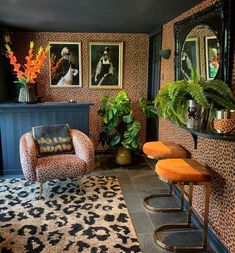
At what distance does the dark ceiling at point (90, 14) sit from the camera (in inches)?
108

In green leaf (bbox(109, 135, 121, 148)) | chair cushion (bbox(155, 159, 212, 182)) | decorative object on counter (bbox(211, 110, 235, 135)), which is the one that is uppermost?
decorative object on counter (bbox(211, 110, 235, 135))

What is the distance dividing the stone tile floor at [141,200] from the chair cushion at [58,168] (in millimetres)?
658

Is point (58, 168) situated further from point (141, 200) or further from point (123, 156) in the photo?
point (123, 156)

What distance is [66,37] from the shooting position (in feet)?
15.4

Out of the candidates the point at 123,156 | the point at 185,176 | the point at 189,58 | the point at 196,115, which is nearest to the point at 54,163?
the point at 123,156

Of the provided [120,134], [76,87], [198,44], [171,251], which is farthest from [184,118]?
[76,87]

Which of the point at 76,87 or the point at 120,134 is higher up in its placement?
the point at 76,87

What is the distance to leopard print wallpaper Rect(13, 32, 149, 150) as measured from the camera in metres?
4.65

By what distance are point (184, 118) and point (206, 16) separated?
101 centimetres

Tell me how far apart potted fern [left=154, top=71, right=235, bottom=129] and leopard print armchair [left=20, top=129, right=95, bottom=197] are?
1.39m

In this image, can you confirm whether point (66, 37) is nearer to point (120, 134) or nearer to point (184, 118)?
point (120, 134)

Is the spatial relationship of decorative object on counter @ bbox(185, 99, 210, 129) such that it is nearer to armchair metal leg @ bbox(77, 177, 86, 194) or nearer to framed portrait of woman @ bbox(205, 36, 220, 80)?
framed portrait of woman @ bbox(205, 36, 220, 80)

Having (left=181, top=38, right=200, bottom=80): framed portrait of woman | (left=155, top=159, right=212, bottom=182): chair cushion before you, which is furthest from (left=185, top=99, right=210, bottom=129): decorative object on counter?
(left=181, top=38, right=200, bottom=80): framed portrait of woman

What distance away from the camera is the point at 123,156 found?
14.5ft
